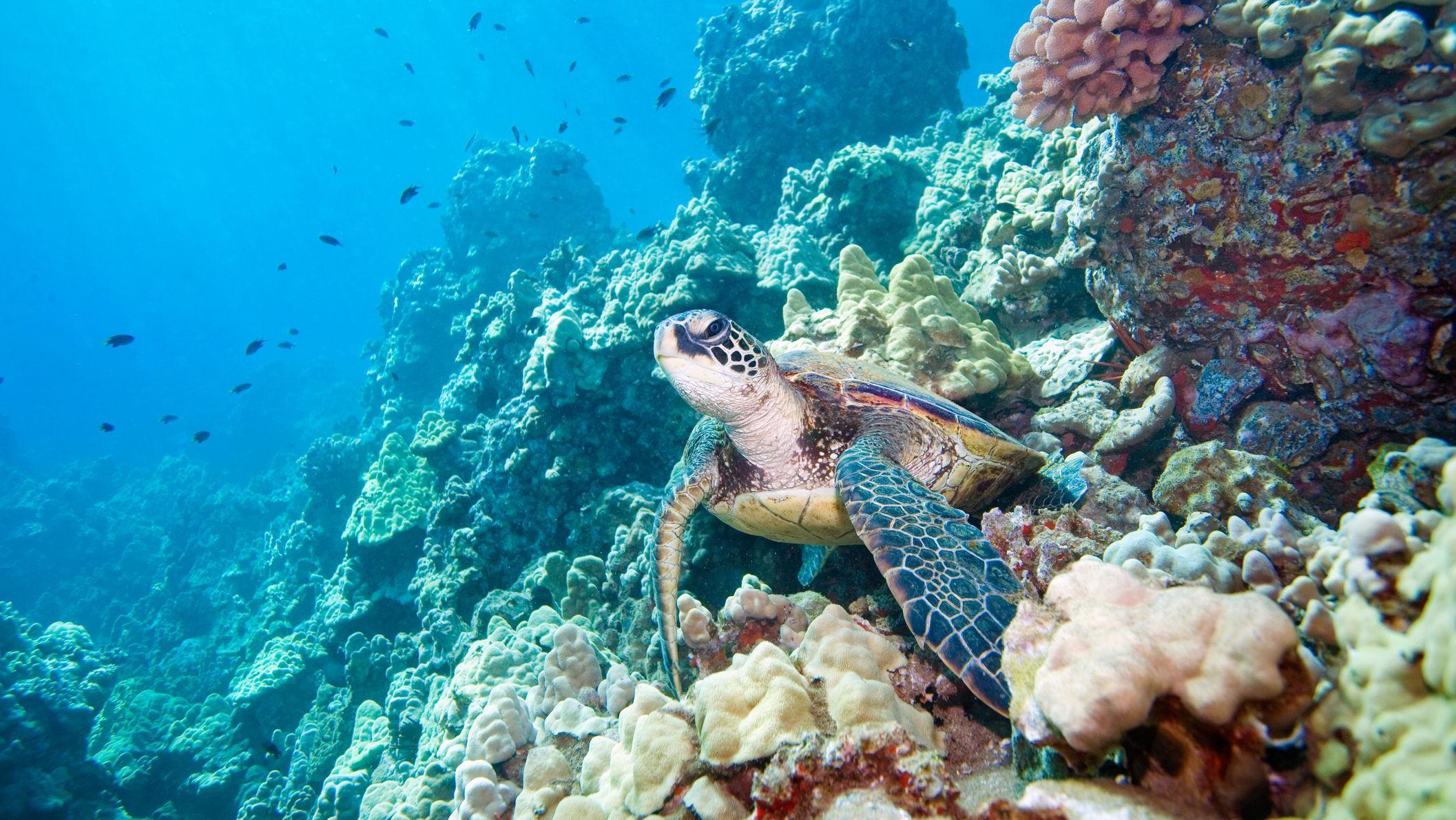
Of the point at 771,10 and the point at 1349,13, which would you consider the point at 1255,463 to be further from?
the point at 771,10

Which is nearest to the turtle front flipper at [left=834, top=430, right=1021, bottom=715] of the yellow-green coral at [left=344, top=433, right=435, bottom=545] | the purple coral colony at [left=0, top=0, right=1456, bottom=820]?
the purple coral colony at [left=0, top=0, right=1456, bottom=820]

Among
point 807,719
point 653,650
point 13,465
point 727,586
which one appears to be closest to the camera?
point 807,719

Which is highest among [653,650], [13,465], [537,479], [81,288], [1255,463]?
[81,288]

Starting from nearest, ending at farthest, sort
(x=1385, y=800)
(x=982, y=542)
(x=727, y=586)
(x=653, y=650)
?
(x=1385, y=800), (x=982, y=542), (x=653, y=650), (x=727, y=586)

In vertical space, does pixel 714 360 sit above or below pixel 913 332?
above

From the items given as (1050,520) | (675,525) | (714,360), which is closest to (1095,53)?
(1050,520)

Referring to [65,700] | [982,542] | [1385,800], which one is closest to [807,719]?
[982,542]

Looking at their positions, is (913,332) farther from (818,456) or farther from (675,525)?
(675,525)

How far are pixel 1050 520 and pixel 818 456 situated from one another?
1313 mm

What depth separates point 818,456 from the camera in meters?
3.44

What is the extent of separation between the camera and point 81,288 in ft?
262

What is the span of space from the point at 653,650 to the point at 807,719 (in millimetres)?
2268

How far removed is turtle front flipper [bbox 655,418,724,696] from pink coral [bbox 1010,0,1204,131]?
2.88 m

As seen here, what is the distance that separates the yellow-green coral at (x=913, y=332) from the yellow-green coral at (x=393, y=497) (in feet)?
26.0
